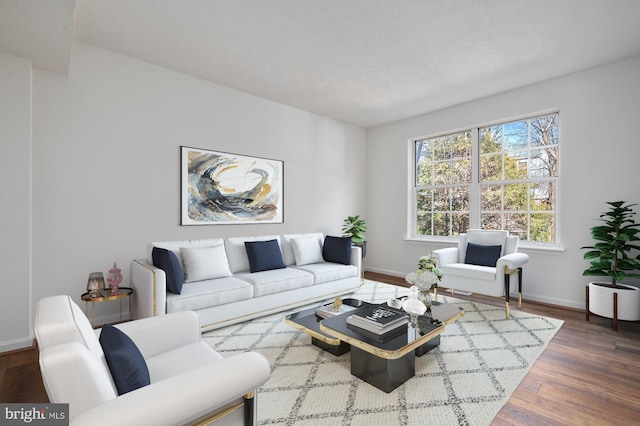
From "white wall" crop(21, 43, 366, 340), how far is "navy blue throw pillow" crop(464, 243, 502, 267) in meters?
2.88

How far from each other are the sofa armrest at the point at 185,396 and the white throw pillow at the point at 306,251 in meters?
Result: 3.08

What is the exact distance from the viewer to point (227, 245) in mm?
3914

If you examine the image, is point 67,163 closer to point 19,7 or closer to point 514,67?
point 19,7

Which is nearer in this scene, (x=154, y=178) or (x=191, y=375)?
(x=191, y=375)

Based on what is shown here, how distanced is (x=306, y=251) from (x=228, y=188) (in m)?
1.39

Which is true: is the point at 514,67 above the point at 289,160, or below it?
above

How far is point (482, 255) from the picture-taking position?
4.07 m

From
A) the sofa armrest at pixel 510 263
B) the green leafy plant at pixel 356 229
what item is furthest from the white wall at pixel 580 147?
the green leafy plant at pixel 356 229

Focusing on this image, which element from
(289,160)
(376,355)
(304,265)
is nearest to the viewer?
(376,355)

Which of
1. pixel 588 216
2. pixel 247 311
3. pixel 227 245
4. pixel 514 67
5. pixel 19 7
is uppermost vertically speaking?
pixel 514 67

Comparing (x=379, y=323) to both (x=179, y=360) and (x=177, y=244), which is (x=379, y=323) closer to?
(x=179, y=360)

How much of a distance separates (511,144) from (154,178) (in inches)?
194

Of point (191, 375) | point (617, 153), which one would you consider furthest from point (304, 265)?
point (617, 153)

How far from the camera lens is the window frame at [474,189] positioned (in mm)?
4141
